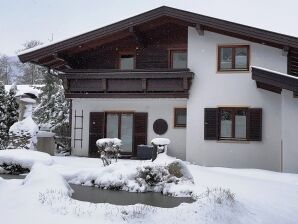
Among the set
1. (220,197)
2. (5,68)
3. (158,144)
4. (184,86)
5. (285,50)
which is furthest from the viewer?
(5,68)

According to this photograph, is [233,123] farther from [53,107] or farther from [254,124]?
[53,107]

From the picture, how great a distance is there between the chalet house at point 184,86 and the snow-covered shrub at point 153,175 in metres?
5.30

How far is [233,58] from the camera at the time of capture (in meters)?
15.7

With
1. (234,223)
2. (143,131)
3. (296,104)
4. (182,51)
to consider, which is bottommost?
(234,223)

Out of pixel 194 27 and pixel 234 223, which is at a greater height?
pixel 194 27

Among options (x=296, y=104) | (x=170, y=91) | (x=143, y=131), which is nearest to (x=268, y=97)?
(x=296, y=104)

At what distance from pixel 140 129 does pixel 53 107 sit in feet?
39.4

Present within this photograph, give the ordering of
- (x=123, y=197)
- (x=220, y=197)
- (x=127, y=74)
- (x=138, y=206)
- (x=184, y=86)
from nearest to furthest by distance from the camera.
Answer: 1. (x=138, y=206)
2. (x=220, y=197)
3. (x=123, y=197)
4. (x=184, y=86)
5. (x=127, y=74)

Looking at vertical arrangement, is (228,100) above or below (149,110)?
above

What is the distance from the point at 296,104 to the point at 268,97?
1.90m

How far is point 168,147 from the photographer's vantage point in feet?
53.8

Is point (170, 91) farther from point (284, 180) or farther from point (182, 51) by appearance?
point (284, 180)

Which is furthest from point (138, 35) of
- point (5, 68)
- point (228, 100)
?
point (5, 68)

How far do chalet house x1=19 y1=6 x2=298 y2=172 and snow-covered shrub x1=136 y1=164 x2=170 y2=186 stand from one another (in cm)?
530
